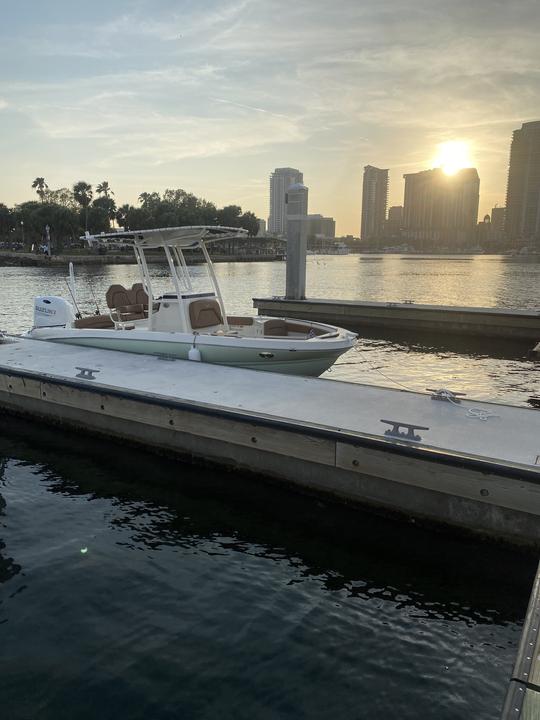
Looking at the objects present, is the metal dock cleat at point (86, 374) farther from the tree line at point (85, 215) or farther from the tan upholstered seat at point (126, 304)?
the tree line at point (85, 215)

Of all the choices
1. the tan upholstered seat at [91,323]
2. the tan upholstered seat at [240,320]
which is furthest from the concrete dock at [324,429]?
the tan upholstered seat at [91,323]

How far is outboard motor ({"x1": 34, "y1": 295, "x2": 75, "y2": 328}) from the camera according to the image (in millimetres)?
15586

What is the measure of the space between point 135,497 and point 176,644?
3.55 metres

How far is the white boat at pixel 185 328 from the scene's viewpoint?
40.0 feet

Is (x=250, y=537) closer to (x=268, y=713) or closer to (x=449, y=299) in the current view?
(x=268, y=713)

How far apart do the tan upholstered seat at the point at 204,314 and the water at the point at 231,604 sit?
488cm

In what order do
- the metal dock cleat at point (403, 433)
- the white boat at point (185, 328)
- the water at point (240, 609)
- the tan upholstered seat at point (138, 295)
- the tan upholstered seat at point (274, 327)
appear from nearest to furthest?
the water at point (240, 609), the metal dock cleat at point (403, 433), the white boat at point (185, 328), the tan upholstered seat at point (274, 327), the tan upholstered seat at point (138, 295)

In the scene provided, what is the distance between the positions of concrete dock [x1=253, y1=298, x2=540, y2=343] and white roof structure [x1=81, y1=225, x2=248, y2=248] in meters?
14.3

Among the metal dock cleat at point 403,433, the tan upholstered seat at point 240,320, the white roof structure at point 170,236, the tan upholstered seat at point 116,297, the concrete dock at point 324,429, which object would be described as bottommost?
the concrete dock at point 324,429

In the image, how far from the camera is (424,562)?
6.68 m

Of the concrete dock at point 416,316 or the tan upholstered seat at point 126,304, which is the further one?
the concrete dock at point 416,316

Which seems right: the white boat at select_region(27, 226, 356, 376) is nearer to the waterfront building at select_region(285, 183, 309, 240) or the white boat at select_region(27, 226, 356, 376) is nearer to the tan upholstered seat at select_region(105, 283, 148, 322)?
the tan upholstered seat at select_region(105, 283, 148, 322)

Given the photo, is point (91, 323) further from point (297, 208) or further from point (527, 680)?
point (297, 208)

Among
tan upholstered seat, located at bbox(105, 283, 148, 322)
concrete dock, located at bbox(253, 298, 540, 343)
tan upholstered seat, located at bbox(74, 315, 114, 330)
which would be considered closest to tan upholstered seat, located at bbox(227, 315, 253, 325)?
tan upholstered seat, located at bbox(105, 283, 148, 322)
